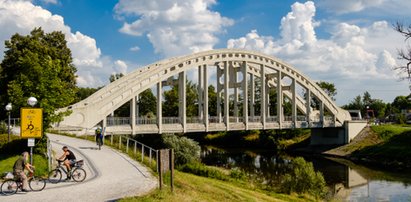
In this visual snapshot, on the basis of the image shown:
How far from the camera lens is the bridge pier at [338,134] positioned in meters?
63.4

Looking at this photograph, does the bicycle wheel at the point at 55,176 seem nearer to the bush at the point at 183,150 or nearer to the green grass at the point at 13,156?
the green grass at the point at 13,156

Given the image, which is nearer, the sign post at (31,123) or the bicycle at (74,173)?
the bicycle at (74,173)

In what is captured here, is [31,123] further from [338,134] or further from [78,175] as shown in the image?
[338,134]

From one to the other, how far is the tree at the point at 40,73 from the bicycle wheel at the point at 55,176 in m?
4.24

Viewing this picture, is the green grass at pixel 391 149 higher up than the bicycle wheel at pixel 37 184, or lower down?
lower down

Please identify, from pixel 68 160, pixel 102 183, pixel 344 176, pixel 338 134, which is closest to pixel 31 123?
pixel 68 160

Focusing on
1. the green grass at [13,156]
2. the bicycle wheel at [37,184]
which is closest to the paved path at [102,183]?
the bicycle wheel at [37,184]

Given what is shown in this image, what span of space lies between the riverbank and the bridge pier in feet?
4.56

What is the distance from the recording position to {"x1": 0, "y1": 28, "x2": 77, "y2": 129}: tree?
69.3ft

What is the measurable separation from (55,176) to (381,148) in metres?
44.5

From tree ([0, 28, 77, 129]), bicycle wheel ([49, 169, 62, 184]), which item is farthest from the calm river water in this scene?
bicycle wheel ([49, 169, 62, 184])

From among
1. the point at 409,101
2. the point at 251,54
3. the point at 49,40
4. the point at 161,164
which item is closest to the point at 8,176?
the point at 161,164

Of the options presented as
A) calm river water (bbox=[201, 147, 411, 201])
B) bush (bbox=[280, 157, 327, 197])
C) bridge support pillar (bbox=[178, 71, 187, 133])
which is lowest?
calm river water (bbox=[201, 147, 411, 201])

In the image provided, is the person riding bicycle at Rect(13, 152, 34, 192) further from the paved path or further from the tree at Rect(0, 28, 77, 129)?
the tree at Rect(0, 28, 77, 129)
